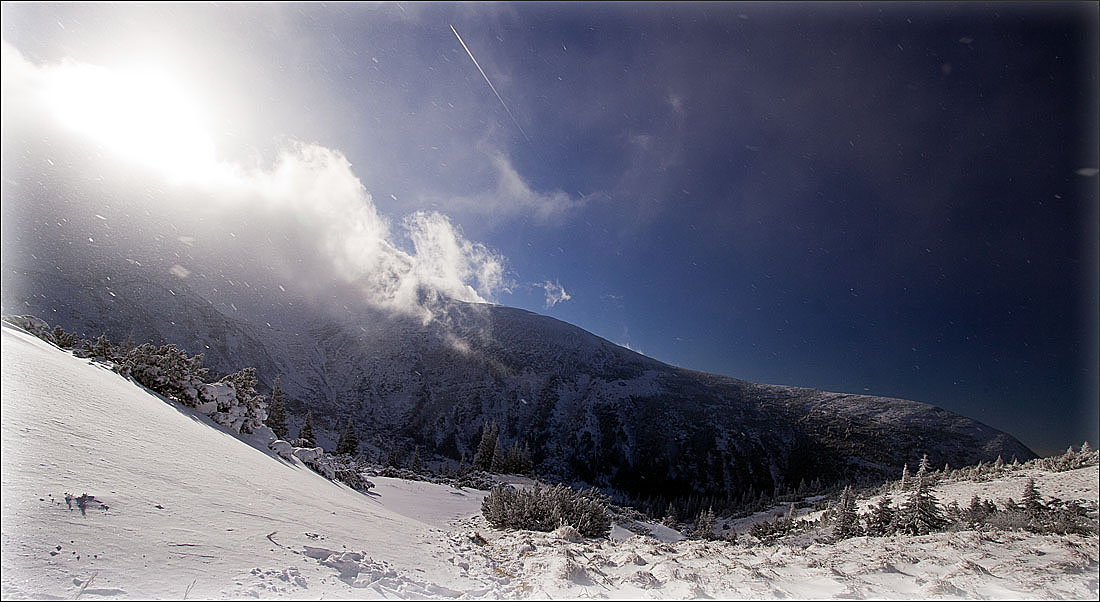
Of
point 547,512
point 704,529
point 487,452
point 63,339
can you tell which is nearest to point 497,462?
point 487,452

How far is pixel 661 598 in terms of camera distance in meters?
3.67

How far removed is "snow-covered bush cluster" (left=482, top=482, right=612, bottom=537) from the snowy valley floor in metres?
2.05

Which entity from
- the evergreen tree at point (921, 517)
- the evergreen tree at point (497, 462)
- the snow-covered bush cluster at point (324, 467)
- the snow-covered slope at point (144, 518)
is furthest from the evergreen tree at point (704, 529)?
the evergreen tree at point (497, 462)

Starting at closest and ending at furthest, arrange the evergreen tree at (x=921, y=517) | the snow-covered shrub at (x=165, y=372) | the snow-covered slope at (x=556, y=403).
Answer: the evergreen tree at (x=921, y=517)
the snow-covered shrub at (x=165, y=372)
the snow-covered slope at (x=556, y=403)

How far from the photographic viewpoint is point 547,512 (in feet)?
29.3

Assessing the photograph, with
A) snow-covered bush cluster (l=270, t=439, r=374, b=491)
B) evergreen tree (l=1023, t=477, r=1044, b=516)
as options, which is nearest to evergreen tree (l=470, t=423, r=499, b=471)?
snow-covered bush cluster (l=270, t=439, r=374, b=491)

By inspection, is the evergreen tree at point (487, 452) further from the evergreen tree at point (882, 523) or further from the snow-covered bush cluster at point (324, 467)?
the evergreen tree at point (882, 523)

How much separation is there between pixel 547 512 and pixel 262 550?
6.52 meters

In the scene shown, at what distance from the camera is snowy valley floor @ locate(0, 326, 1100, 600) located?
255cm

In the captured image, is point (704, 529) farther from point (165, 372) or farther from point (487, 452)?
point (487, 452)

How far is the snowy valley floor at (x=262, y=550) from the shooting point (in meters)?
2.55

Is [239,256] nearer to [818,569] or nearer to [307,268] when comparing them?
[307,268]

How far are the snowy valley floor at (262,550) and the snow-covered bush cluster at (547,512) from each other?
80.8 inches

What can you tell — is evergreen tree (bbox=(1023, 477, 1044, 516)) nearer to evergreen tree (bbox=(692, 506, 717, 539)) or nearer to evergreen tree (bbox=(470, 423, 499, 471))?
evergreen tree (bbox=(692, 506, 717, 539))
